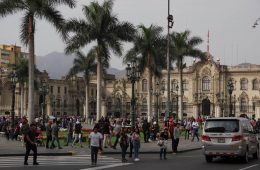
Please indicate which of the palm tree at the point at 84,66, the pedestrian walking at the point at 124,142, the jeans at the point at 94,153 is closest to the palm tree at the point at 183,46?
the palm tree at the point at 84,66

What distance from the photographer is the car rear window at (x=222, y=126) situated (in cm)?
2067

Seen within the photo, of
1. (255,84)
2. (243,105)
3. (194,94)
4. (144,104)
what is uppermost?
(255,84)

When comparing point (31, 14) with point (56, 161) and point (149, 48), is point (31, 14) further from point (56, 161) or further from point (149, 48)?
point (149, 48)

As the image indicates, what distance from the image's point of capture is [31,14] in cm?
3300

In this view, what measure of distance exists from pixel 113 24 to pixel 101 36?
1370 millimetres

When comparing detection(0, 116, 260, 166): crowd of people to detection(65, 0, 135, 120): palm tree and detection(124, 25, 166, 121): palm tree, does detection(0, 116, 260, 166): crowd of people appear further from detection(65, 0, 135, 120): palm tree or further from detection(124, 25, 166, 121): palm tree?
detection(124, 25, 166, 121): palm tree

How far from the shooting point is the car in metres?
20.3

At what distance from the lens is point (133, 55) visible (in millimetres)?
50750

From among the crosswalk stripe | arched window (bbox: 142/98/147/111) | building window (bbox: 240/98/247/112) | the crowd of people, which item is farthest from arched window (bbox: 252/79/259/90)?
the crosswalk stripe

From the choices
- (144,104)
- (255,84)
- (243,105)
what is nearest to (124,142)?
(243,105)

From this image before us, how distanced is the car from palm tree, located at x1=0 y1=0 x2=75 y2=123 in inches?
580

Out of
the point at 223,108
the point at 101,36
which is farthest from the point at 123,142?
the point at 223,108

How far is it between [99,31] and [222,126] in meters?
21.2

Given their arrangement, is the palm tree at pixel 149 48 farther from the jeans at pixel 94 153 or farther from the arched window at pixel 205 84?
the arched window at pixel 205 84
